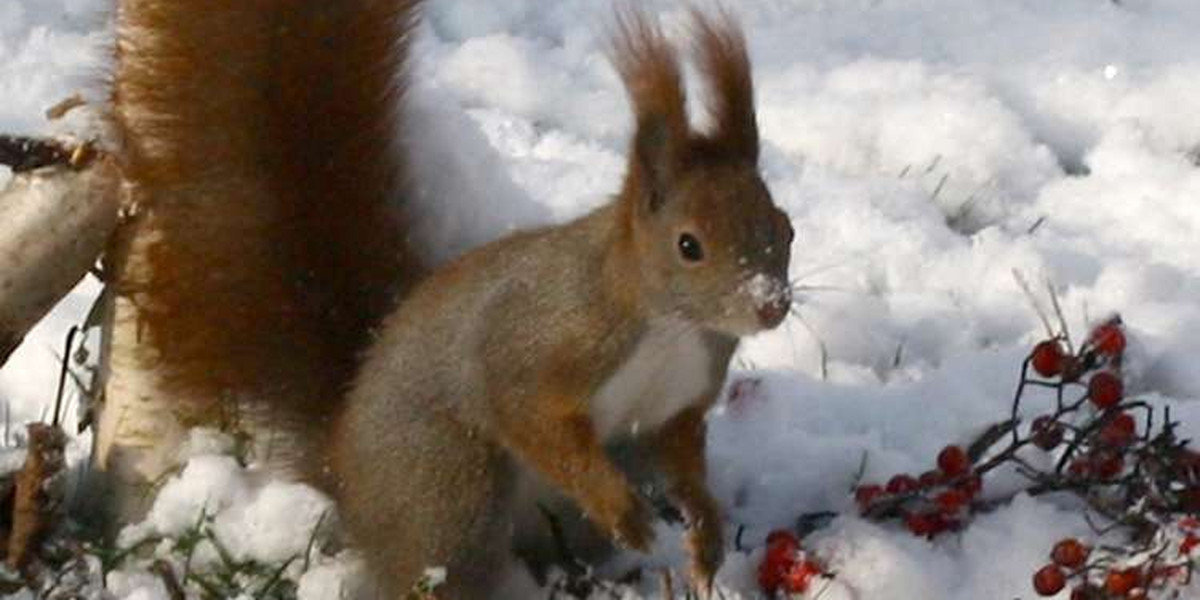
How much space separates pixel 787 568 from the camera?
2459mm

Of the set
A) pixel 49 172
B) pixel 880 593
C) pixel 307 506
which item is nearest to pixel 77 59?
pixel 49 172

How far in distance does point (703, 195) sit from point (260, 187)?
1.66 ft

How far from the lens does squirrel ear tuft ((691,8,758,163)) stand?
7.40ft

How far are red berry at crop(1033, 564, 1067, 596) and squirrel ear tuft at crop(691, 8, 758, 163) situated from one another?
17.7 inches

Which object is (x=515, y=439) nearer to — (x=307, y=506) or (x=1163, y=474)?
(x=307, y=506)

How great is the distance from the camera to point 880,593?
2459 mm

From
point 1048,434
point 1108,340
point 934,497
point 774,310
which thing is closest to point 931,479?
point 934,497

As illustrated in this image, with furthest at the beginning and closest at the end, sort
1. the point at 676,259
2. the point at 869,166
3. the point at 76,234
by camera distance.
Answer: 1. the point at 869,166
2. the point at 76,234
3. the point at 676,259

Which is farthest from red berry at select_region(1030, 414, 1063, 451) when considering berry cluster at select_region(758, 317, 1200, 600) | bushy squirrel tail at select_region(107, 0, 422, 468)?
bushy squirrel tail at select_region(107, 0, 422, 468)

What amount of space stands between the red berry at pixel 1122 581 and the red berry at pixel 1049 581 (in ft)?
0.17

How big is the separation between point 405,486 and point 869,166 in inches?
44.2

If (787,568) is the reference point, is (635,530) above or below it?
above

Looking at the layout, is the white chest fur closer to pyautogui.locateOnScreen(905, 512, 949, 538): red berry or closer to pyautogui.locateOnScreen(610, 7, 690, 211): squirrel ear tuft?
pyautogui.locateOnScreen(610, 7, 690, 211): squirrel ear tuft

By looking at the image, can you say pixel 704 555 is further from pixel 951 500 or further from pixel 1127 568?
pixel 1127 568
